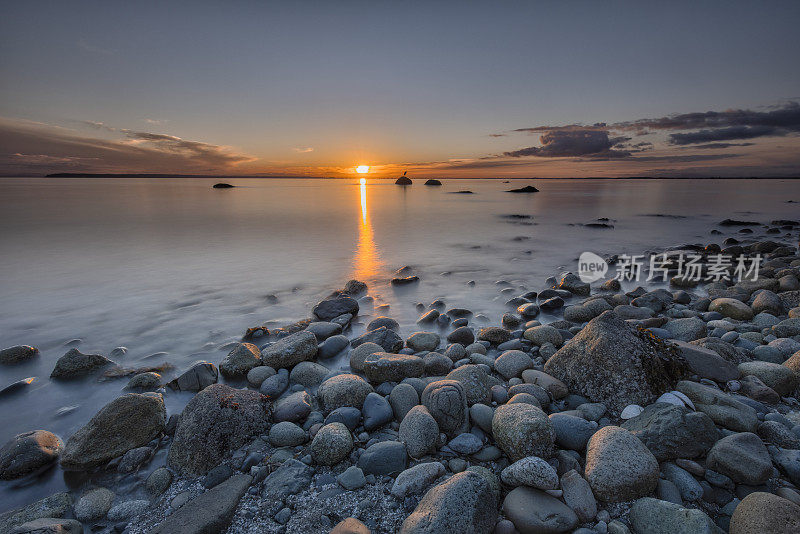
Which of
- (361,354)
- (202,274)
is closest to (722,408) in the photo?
(361,354)

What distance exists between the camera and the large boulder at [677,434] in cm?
286

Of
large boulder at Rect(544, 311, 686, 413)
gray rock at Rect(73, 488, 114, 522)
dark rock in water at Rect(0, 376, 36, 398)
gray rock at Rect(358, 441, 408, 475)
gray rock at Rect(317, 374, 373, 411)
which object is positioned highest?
large boulder at Rect(544, 311, 686, 413)

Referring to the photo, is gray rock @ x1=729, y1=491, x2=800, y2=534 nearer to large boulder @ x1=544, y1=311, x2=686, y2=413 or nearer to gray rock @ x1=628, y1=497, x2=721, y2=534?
gray rock @ x1=628, y1=497, x2=721, y2=534

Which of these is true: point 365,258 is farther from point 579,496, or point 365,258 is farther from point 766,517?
point 766,517

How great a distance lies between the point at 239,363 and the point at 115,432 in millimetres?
1576

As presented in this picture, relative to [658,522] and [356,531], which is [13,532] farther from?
[658,522]

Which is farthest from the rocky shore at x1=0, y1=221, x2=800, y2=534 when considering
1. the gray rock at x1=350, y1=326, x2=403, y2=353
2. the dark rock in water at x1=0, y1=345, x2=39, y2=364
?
the dark rock in water at x1=0, y1=345, x2=39, y2=364

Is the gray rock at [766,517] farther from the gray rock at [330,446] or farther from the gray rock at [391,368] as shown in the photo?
the gray rock at [391,368]

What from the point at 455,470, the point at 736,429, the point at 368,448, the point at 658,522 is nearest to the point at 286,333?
the point at 368,448

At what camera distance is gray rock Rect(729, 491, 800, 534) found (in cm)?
211

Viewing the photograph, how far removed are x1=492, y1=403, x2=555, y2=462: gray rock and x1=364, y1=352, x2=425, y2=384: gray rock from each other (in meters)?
1.40

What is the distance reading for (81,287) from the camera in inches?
353

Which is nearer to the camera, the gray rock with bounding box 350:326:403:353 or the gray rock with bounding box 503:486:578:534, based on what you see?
the gray rock with bounding box 503:486:578:534

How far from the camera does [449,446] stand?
317 centimetres
